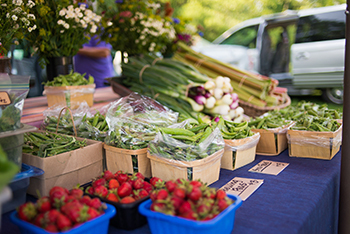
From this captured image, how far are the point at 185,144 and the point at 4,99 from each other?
36.2 inches

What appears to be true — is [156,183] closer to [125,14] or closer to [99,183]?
[99,183]

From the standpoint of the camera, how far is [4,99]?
4.73 feet

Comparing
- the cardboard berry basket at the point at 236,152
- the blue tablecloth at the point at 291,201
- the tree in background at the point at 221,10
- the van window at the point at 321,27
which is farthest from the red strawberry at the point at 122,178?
the tree in background at the point at 221,10

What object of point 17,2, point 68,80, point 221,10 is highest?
point 221,10

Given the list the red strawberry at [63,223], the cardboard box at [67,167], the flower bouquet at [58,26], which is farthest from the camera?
the flower bouquet at [58,26]

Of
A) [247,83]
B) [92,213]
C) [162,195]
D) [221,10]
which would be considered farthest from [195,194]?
[221,10]

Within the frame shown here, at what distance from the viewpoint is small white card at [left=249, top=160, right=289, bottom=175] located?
2.08 meters

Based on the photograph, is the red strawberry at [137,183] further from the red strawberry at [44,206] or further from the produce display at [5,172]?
the produce display at [5,172]

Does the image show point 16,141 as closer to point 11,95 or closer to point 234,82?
point 11,95

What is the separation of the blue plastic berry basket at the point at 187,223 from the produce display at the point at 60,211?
0.20 meters

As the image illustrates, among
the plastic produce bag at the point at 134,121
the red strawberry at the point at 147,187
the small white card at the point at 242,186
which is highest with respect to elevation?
the plastic produce bag at the point at 134,121

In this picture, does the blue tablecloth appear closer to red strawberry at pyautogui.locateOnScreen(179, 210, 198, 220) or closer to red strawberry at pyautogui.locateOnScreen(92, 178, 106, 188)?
red strawberry at pyautogui.locateOnScreen(92, 178, 106, 188)

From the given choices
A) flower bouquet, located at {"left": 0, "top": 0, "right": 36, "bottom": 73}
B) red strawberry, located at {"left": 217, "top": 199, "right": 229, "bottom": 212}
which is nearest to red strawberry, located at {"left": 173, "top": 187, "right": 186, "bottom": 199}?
red strawberry, located at {"left": 217, "top": 199, "right": 229, "bottom": 212}

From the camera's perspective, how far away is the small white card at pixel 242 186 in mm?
1735
